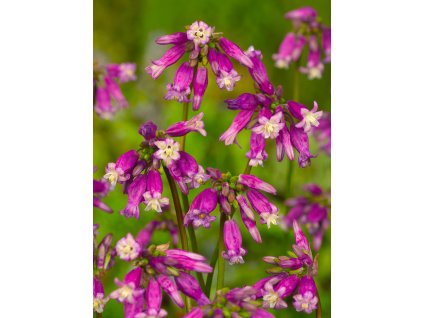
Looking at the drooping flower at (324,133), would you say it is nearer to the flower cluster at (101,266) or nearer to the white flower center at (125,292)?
the flower cluster at (101,266)

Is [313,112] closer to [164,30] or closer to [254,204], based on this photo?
[254,204]

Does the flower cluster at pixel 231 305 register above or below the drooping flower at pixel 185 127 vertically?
below

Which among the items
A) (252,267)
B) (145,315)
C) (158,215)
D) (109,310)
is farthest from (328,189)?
(145,315)

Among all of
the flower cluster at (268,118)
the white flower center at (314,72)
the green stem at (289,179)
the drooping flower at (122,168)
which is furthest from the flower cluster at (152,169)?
the white flower center at (314,72)

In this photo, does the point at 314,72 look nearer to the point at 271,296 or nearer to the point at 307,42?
the point at 307,42

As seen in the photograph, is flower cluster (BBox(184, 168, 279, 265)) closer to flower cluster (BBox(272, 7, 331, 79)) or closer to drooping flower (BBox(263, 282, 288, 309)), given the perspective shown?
drooping flower (BBox(263, 282, 288, 309))

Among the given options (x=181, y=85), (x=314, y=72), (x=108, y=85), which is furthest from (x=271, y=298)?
(x=314, y=72)
